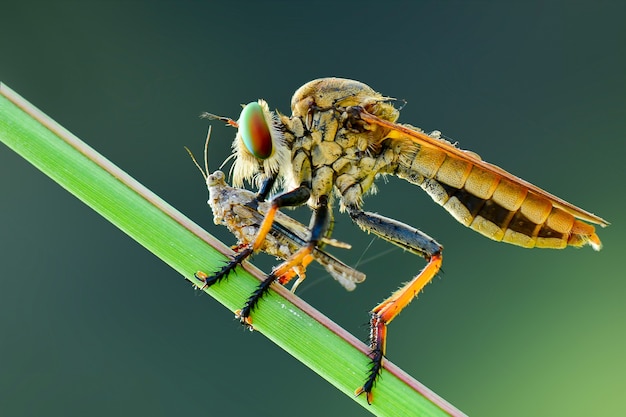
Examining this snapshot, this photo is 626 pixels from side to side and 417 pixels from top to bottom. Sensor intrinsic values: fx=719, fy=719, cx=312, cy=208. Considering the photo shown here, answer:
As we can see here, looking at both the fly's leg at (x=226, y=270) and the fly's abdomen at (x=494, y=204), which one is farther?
the fly's abdomen at (x=494, y=204)

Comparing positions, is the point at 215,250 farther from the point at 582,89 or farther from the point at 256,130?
the point at 582,89

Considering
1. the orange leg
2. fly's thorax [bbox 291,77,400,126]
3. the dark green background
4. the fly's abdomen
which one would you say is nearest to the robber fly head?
fly's thorax [bbox 291,77,400,126]

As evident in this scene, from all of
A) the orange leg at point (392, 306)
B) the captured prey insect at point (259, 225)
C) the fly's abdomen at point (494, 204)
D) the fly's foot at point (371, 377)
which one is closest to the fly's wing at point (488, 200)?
the fly's abdomen at point (494, 204)

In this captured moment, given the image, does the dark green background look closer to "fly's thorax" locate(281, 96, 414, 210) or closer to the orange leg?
"fly's thorax" locate(281, 96, 414, 210)

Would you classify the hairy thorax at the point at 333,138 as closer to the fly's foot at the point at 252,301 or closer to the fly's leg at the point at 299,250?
the fly's leg at the point at 299,250

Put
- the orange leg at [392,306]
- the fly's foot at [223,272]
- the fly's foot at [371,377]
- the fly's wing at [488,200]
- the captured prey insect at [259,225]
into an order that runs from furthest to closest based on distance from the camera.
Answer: the fly's wing at [488,200] → the captured prey insect at [259,225] → the orange leg at [392,306] → the fly's foot at [223,272] → the fly's foot at [371,377]

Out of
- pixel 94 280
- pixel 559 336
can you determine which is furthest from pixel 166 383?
pixel 559 336
